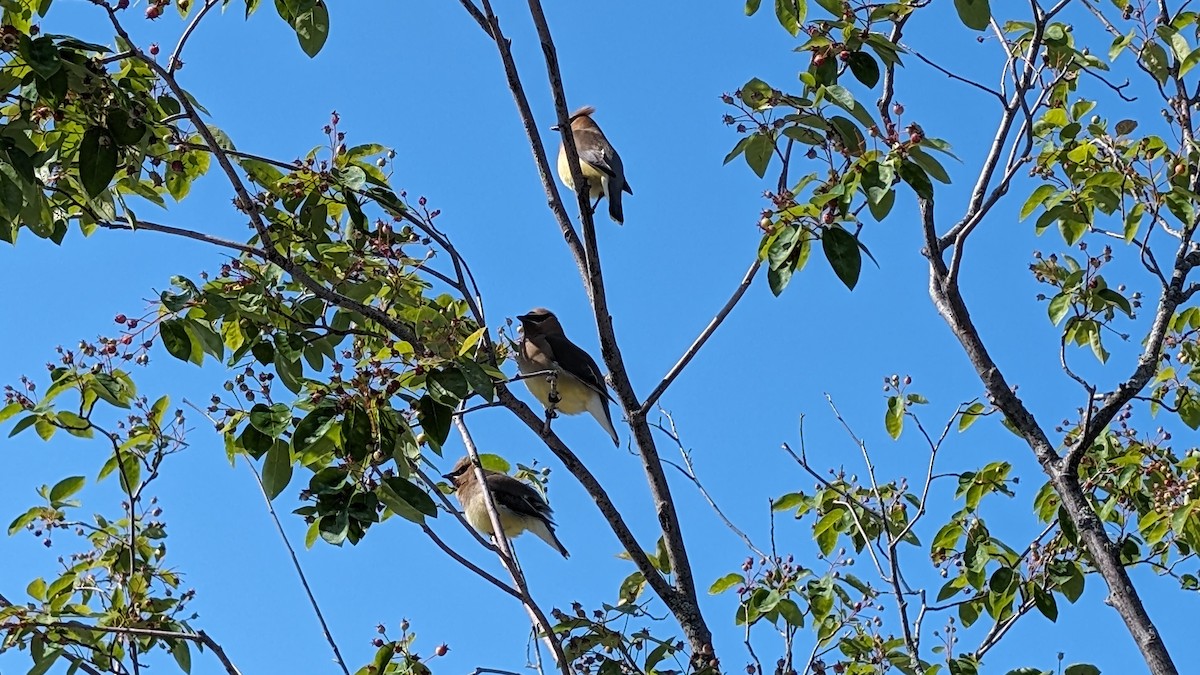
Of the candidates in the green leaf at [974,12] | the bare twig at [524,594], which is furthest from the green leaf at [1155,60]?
the bare twig at [524,594]

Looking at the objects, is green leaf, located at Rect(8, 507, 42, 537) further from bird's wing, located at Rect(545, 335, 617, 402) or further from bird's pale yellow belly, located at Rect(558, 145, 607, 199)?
bird's pale yellow belly, located at Rect(558, 145, 607, 199)

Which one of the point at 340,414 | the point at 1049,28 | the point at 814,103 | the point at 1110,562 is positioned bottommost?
the point at 340,414

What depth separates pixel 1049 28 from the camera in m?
4.51

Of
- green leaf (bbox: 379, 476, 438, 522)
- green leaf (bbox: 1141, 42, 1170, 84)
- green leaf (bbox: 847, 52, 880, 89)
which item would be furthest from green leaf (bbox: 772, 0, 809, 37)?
green leaf (bbox: 379, 476, 438, 522)

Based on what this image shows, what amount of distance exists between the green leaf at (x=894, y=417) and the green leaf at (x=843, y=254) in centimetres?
186

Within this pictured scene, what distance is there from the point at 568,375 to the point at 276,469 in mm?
3776

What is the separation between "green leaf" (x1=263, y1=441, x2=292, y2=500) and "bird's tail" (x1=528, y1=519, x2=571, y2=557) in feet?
13.8

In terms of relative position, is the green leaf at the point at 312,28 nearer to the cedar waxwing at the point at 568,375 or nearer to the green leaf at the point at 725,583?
the green leaf at the point at 725,583

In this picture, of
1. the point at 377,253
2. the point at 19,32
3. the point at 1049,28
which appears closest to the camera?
the point at 19,32

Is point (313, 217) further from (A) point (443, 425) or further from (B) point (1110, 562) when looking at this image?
(B) point (1110, 562)

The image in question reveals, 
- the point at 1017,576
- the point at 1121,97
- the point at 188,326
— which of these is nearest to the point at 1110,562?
the point at 1017,576

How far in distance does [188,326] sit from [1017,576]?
2.82 metres

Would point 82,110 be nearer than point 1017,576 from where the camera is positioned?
Yes

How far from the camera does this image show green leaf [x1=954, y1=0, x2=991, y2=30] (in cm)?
380
